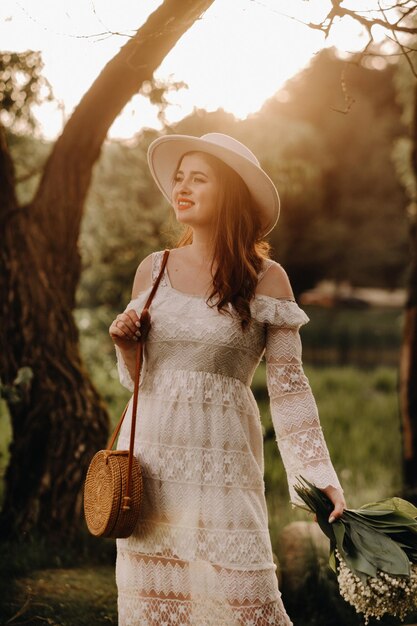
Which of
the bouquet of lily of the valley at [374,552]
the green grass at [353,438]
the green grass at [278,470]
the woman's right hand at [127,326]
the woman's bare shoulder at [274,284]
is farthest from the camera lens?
the green grass at [353,438]

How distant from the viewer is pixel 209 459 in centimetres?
264

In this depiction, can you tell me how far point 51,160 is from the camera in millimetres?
4660

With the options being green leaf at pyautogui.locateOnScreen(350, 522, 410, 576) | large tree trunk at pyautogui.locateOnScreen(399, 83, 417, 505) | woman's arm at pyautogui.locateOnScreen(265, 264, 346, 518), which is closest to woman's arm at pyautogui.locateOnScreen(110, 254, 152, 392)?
woman's arm at pyautogui.locateOnScreen(265, 264, 346, 518)

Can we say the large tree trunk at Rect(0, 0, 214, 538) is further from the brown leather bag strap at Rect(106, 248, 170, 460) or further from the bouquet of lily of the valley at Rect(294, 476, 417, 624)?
the bouquet of lily of the valley at Rect(294, 476, 417, 624)

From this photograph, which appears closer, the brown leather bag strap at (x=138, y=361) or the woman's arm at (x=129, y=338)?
the brown leather bag strap at (x=138, y=361)

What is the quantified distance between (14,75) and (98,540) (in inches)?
117

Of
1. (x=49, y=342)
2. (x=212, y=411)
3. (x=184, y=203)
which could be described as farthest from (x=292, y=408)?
(x=49, y=342)

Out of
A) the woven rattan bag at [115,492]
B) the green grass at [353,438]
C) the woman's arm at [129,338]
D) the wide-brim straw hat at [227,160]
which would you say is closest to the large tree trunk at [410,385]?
the green grass at [353,438]

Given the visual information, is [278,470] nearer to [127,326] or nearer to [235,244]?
[235,244]

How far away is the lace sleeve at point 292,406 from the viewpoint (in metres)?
2.71

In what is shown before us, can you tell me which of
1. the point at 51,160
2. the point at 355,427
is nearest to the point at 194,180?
the point at 51,160

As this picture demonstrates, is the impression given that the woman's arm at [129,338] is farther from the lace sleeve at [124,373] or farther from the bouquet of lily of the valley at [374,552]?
the bouquet of lily of the valley at [374,552]

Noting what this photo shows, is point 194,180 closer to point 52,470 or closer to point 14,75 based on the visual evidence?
point 52,470

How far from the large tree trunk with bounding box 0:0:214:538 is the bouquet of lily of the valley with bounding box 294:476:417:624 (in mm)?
2223
